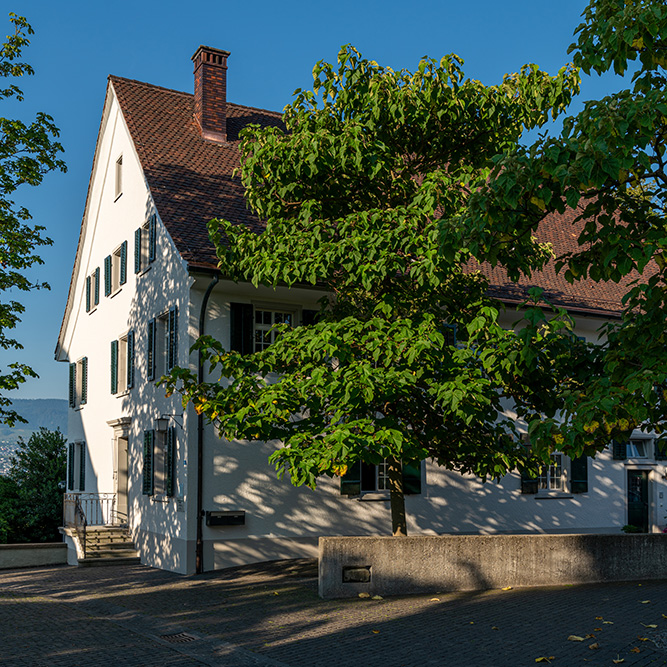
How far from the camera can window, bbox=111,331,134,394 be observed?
21.3m

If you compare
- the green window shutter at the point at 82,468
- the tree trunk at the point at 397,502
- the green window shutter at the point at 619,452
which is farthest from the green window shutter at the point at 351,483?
the green window shutter at the point at 82,468

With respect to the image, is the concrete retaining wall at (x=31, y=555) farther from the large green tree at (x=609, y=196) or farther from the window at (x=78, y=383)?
the large green tree at (x=609, y=196)

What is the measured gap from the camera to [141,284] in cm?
2078

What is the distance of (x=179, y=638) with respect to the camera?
10.2m

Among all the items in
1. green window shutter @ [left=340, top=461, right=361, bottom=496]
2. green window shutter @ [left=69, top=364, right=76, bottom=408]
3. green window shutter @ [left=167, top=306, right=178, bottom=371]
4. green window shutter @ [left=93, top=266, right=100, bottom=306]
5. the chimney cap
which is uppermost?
the chimney cap

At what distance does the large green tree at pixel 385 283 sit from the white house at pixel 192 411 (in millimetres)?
3434

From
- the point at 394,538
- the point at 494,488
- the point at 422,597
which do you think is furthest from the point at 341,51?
the point at 494,488

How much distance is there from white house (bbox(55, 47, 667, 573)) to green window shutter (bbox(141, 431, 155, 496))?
6 cm

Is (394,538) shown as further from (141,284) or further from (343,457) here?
(141,284)

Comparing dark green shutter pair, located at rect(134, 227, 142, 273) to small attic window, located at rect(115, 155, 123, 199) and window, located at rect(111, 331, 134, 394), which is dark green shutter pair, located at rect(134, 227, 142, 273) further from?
small attic window, located at rect(115, 155, 123, 199)

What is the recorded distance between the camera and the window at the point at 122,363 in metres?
21.3

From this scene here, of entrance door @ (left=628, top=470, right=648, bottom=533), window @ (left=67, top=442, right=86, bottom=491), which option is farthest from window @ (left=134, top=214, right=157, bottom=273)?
entrance door @ (left=628, top=470, right=648, bottom=533)

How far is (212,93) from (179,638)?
16.1 meters

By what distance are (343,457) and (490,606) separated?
2.81 meters
